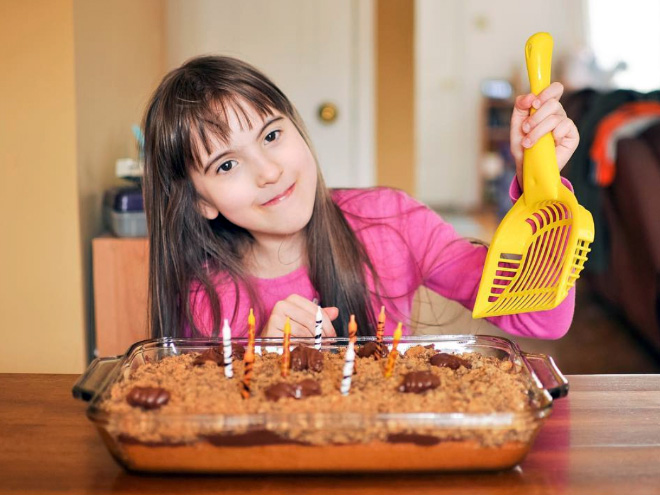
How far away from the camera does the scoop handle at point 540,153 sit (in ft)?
3.37

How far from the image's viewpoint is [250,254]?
5.06 feet

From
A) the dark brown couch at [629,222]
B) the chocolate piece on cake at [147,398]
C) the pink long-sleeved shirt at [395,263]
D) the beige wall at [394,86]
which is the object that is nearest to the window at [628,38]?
the dark brown couch at [629,222]

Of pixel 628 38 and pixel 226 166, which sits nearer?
pixel 226 166

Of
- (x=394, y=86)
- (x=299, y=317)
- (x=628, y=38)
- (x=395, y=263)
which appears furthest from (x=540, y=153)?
(x=628, y=38)

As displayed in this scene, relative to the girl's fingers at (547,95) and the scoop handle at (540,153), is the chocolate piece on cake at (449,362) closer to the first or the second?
the scoop handle at (540,153)

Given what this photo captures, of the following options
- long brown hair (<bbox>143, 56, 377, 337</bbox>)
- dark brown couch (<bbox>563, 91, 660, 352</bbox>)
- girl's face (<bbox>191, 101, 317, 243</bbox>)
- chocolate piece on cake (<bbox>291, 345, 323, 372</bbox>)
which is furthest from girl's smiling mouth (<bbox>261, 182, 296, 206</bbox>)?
dark brown couch (<bbox>563, 91, 660, 352</bbox>)

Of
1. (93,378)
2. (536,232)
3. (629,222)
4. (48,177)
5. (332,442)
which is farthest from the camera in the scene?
(629,222)

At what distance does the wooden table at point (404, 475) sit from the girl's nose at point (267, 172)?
0.47 metres

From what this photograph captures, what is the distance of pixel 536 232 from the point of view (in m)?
1.05

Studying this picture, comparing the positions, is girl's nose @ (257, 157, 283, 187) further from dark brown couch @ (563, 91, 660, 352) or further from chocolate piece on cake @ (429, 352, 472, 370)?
dark brown couch @ (563, 91, 660, 352)

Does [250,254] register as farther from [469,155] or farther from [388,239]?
[469,155]

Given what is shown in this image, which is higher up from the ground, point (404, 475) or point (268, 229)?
point (268, 229)

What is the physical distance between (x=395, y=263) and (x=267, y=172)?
41 cm

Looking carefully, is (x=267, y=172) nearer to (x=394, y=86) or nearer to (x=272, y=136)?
(x=272, y=136)
